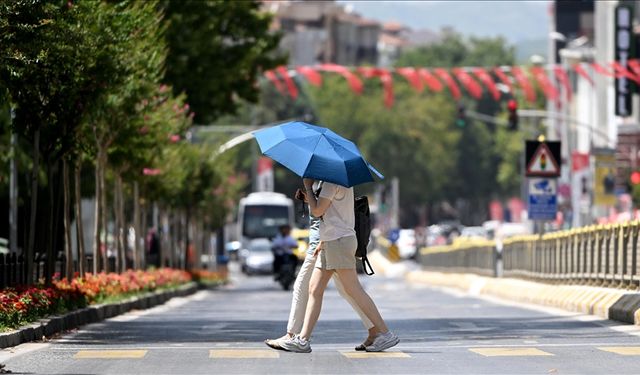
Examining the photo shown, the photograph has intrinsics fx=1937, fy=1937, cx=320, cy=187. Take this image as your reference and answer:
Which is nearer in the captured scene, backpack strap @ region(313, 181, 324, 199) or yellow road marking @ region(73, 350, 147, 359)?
yellow road marking @ region(73, 350, 147, 359)

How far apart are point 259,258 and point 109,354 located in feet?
246

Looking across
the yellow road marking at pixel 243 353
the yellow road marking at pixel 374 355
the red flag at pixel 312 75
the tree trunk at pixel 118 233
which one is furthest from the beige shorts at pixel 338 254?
the red flag at pixel 312 75

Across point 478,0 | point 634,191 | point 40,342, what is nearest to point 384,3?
point 478,0

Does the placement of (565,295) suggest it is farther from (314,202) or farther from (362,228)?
(314,202)

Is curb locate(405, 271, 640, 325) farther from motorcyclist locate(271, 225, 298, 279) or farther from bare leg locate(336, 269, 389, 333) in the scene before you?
bare leg locate(336, 269, 389, 333)

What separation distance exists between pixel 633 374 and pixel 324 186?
4232 mm

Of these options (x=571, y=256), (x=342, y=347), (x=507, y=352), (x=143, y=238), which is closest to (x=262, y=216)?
(x=143, y=238)

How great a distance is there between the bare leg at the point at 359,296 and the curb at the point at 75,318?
3528 millimetres

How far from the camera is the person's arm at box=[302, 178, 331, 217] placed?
18.5 meters

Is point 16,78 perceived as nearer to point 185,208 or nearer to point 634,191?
point 185,208

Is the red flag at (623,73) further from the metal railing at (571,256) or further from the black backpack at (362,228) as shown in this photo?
the black backpack at (362,228)

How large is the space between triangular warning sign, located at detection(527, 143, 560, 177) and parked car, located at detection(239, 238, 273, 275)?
178 ft

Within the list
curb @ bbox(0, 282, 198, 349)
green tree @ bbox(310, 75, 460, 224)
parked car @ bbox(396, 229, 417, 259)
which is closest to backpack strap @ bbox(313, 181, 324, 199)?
curb @ bbox(0, 282, 198, 349)

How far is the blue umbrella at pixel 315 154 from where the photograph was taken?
60.7 ft
